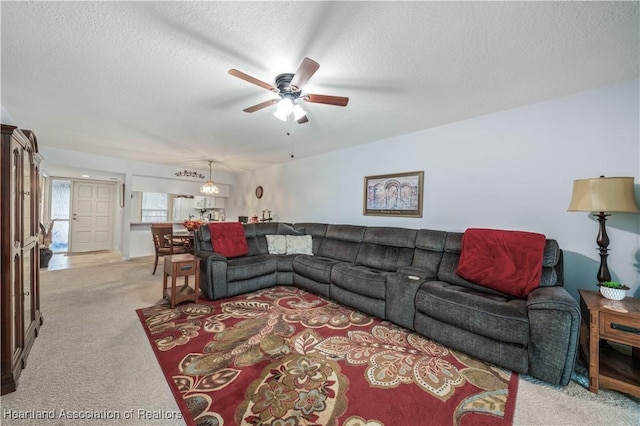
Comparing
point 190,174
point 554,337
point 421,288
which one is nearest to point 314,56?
point 421,288

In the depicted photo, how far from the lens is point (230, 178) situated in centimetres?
750

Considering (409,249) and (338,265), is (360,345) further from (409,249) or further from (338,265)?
(409,249)

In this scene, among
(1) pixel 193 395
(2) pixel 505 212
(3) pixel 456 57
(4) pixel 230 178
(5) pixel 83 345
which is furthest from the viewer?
(4) pixel 230 178

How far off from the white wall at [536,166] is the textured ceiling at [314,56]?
0.22m

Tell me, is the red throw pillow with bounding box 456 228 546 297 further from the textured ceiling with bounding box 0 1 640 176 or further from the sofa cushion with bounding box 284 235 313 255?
the sofa cushion with bounding box 284 235 313 255

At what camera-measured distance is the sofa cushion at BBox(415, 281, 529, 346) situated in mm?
1859

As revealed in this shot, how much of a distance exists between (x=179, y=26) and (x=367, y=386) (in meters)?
2.70

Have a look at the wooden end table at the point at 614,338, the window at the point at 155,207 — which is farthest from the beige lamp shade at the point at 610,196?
the window at the point at 155,207

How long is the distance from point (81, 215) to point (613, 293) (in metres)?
9.95

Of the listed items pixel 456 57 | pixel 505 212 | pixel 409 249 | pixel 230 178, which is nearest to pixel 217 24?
pixel 456 57

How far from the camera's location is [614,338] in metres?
1.64

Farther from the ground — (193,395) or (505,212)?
(505,212)

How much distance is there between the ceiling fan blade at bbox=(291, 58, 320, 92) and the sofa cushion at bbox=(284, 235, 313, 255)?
2.77m

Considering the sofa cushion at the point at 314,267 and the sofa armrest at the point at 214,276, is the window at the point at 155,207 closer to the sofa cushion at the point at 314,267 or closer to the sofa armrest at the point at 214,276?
the sofa armrest at the point at 214,276
